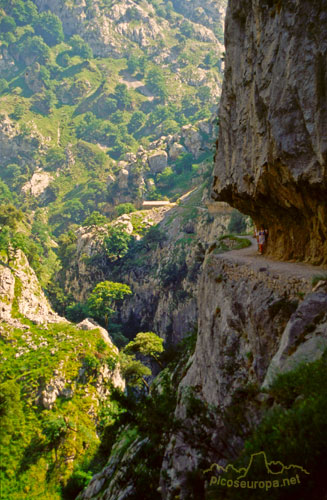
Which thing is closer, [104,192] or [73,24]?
[104,192]

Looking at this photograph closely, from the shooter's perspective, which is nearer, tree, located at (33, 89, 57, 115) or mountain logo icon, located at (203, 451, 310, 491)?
mountain logo icon, located at (203, 451, 310, 491)

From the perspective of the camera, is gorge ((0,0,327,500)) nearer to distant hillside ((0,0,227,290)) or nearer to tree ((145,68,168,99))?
distant hillside ((0,0,227,290))

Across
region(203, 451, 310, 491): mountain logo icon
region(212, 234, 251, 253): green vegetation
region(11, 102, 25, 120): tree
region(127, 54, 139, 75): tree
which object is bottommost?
region(203, 451, 310, 491): mountain logo icon

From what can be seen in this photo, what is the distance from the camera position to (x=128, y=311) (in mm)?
61938

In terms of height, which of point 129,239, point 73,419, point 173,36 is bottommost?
point 73,419

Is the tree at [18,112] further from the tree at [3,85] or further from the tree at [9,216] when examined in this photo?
the tree at [9,216]

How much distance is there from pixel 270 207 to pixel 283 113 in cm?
481

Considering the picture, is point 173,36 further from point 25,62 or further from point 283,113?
point 283,113

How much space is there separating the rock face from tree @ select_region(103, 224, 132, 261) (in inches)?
2049

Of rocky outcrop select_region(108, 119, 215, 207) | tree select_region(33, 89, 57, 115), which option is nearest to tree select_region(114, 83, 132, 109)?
tree select_region(33, 89, 57, 115)

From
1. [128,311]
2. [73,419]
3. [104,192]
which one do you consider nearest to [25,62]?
[104,192]

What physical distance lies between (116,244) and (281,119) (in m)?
58.7

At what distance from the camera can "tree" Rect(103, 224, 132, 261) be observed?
67438 mm

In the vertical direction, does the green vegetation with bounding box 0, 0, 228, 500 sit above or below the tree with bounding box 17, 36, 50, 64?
below
